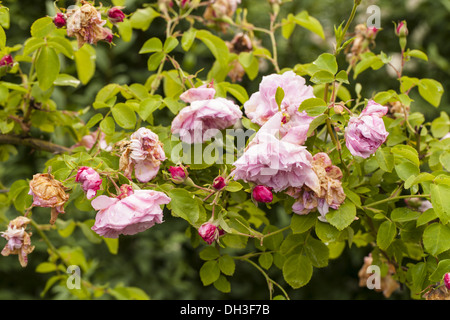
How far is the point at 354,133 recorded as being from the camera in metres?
0.58

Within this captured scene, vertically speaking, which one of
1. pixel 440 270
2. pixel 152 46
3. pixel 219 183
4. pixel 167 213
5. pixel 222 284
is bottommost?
pixel 167 213

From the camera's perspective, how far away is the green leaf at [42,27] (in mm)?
737

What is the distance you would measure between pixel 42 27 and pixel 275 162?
417 mm

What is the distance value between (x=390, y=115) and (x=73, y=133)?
570 mm

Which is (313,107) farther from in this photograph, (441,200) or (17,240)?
(17,240)

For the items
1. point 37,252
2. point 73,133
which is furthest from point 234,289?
point 73,133

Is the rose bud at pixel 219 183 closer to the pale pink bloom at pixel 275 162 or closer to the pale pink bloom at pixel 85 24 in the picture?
the pale pink bloom at pixel 275 162

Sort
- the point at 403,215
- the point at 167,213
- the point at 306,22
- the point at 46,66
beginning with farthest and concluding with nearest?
the point at 167,213
the point at 306,22
the point at 46,66
the point at 403,215

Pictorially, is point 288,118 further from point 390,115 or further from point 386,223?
point 390,115

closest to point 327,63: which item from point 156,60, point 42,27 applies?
point 156,60

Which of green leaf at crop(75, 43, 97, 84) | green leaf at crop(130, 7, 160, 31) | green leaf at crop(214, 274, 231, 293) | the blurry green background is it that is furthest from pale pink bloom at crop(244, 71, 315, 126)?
the blurry green background

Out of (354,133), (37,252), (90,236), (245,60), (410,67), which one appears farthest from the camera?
(410,67)

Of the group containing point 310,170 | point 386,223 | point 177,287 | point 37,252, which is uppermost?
point 310,170

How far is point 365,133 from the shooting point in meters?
0.57
